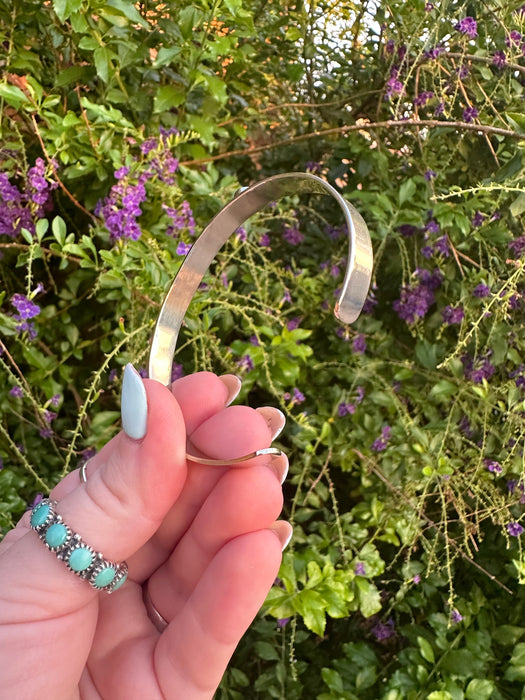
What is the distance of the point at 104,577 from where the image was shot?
51 centimetres

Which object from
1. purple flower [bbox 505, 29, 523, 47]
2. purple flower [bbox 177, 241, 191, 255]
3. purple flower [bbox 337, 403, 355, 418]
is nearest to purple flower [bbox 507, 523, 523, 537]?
purple flower [bbox 337, 403, 355, 418]

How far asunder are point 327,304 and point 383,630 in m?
0.57

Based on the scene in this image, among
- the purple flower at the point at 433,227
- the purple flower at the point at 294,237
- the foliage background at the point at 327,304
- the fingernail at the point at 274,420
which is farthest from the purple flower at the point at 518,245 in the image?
the fingernail at the point at 274,420

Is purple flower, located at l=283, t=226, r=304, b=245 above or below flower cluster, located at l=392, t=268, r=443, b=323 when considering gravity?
above

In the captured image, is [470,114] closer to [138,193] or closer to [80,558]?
[138,193]

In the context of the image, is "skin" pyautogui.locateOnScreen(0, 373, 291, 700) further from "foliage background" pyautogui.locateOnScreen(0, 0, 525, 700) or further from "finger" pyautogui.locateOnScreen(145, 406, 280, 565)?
"foliage background" pyautogui.locateOnScreen(0, 0, 525, 700)

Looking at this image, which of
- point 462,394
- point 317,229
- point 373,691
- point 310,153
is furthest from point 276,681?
point 310,153

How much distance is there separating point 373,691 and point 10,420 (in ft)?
2.37

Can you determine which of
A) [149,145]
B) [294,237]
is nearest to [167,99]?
[149,145]

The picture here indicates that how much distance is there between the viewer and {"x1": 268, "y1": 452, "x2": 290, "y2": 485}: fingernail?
627 millimetres

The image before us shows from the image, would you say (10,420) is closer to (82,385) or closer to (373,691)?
(82,385)

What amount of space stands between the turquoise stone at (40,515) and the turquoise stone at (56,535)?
0.5 inches

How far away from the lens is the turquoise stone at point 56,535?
0.49m

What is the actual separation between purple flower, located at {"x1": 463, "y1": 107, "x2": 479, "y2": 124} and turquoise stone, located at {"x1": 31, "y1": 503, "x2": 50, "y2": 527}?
34.0 inches
